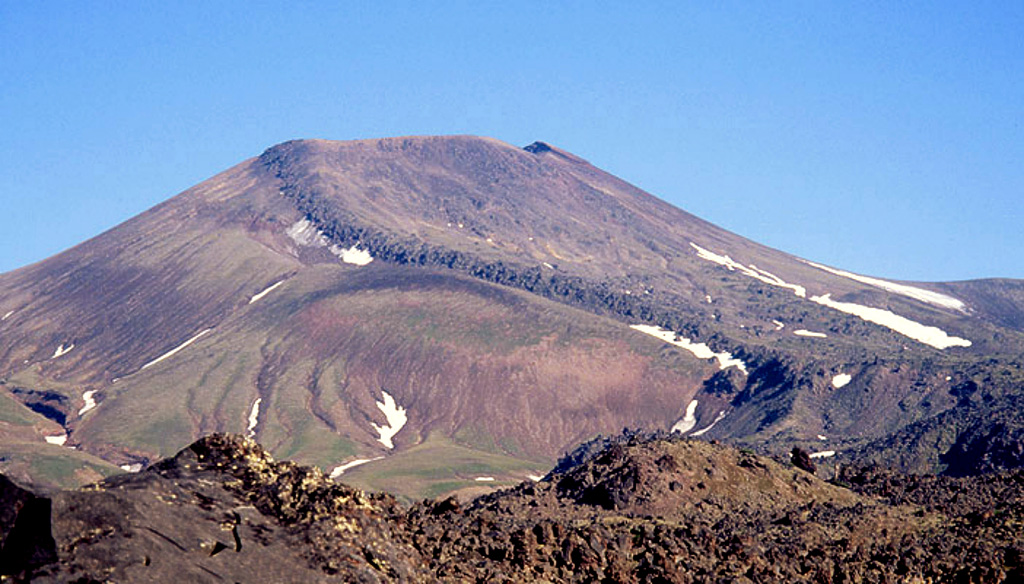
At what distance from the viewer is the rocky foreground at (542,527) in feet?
53.9

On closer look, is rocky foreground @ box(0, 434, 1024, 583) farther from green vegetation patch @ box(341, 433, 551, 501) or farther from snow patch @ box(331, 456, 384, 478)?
snow patch @ box(331, 456, 384, 478)

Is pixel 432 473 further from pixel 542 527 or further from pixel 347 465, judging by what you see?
pixel 542 527

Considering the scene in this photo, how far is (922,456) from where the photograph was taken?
120 m

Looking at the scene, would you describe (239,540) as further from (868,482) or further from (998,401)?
(998,401)

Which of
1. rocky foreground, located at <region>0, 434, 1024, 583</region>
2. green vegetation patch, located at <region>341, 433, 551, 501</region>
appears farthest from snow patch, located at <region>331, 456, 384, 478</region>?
rocky foreground, located at <region>0, 434, 1024, 583</region>

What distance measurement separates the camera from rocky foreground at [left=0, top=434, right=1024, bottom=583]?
16438 mm

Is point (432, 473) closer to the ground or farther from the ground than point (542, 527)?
closer to the ground

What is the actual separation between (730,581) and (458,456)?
561 feet

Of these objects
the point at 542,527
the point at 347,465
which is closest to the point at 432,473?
the point at 347,465

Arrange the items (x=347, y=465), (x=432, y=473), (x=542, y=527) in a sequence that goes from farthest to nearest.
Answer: (x=347, y=465) → (x=432, y=473) → (x=542, y=527)

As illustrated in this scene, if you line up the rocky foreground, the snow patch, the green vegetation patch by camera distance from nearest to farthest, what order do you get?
the rocky foreground < the green vegetation patch < the snow patch

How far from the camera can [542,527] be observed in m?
26.2

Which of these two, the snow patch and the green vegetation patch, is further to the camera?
the snow patch

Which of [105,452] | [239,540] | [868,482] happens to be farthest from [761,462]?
[105,452]
